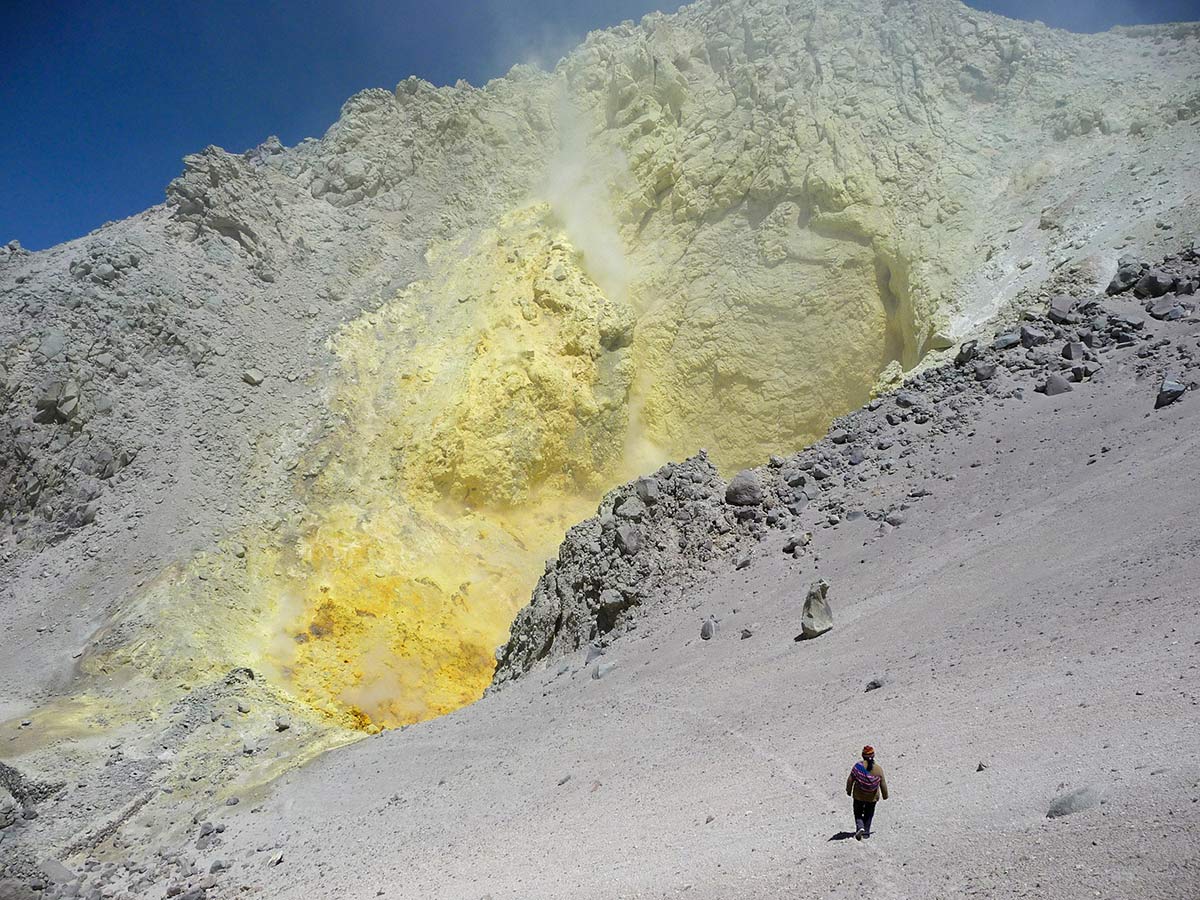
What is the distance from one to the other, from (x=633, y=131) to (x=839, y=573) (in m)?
23.4

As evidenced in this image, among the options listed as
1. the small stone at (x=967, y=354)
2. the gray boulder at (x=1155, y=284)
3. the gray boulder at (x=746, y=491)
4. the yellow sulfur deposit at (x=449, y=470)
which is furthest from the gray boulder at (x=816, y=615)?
the yellow sulfur deposit at (x=449, y=470)

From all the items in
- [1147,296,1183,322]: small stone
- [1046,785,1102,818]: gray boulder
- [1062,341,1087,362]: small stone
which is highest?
[1147,296,1183,322]: small stone

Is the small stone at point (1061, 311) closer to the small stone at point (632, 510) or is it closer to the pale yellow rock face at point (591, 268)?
the pale yellow rock face at point (591, 268)

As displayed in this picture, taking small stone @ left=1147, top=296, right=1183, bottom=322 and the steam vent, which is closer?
small stone @ left=1147, top=296, right=1183, bottom=322

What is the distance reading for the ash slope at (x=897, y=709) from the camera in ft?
17.9

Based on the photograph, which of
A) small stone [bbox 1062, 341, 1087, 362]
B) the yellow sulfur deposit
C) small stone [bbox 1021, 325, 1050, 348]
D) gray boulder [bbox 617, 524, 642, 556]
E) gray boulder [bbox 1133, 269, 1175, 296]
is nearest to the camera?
small stone [bbox 1062, 341, 1087, 362]

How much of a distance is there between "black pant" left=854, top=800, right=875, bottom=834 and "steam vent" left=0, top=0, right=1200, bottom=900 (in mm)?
7034

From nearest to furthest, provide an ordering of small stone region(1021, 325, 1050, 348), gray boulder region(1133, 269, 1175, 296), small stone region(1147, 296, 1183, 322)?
1. small stone region(1147, 296, 1183, 322)
2. gray boulder region(1133, 269, 1175, 296)
3. small stone region(1021, 325, 1050, 348)

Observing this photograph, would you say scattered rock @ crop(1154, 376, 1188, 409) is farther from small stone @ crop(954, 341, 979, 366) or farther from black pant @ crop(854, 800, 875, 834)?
black pant @ crop(854, 800, 875, 834)

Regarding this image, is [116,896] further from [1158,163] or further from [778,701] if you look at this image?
[1158,163]

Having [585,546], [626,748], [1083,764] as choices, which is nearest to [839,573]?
[626,748]

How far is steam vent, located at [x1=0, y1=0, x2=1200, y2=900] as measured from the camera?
1591 centimetres

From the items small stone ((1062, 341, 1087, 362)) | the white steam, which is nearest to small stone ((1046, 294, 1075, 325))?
small stone ((1062, 341, 1087, 362))

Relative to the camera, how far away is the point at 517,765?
10.8m
